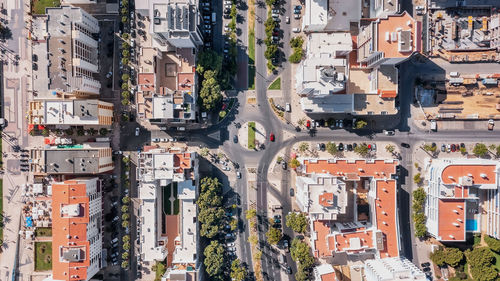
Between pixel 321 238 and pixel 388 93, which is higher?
pixel 388 93

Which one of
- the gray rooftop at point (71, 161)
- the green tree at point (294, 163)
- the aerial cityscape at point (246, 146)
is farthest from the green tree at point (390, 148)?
the gray rooftop at point (71, 161)

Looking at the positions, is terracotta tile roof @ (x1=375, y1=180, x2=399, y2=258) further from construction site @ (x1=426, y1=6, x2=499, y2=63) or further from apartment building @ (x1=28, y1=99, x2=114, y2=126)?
apartment building @ (x1=28, y1=99, x2=114, y2=126)

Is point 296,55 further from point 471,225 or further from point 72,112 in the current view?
point 471,225

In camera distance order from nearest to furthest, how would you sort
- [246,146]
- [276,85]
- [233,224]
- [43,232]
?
[233,224] → [276,85] → [246,146] → [43,232]

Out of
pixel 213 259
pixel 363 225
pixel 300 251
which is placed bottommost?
pixel 213 259

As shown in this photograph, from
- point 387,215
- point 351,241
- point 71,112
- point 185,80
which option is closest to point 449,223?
point 387,215

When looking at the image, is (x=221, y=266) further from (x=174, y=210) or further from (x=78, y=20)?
(x=78, y=20)

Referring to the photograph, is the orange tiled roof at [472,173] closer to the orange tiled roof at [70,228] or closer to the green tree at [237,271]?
the green tree at [237,271]


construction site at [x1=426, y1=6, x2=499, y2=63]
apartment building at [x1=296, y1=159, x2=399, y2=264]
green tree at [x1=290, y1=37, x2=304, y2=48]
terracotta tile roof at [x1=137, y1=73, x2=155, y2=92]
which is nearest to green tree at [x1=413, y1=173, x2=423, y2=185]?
apartment building at [x1=296, y1=159, x2=399, y2=264]
